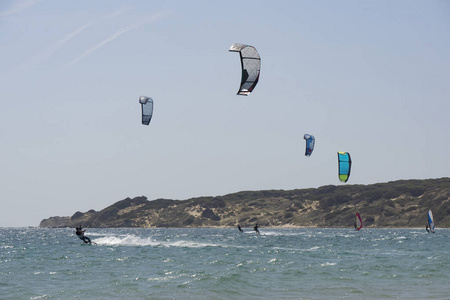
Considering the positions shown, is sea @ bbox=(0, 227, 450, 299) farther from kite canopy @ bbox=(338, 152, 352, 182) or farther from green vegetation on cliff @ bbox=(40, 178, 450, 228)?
green vegetation on cliff @ bbox=(40, 178, 450, 228)

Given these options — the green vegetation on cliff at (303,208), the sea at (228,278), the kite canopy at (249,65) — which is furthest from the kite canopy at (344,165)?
the green vegetation on cliff at (303,208)

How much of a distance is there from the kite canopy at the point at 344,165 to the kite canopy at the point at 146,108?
572 inches

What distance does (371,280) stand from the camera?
22781 mm

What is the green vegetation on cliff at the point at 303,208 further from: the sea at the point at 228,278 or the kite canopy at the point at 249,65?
the kite canopy at the point at 249,65

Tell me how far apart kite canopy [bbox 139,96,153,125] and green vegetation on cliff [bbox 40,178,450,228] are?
3519 inches

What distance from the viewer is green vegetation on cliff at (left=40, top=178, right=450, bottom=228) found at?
130 m

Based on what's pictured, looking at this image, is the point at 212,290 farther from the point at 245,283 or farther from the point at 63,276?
the point at 63,276

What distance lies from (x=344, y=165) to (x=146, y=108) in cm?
1554

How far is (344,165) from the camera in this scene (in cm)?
3903

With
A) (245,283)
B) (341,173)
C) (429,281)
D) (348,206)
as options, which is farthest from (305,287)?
(348,206)

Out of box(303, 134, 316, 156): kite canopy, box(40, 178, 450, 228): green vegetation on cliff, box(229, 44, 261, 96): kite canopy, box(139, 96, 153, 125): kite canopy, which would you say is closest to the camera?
box(229, 44, 261, 96): kite canopy

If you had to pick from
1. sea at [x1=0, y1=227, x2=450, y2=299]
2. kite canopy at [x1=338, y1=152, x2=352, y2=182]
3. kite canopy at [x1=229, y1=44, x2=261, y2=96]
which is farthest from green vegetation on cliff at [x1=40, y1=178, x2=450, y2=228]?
kite canopy at [x1=229, y1=44, x2=261, y2=96]

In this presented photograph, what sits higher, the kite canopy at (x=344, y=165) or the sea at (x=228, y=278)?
the kite canopy at (x=344, y=165)

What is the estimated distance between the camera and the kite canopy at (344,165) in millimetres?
38750
